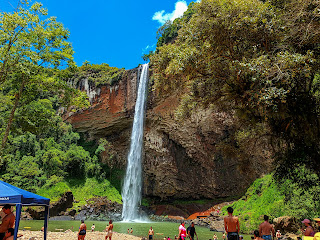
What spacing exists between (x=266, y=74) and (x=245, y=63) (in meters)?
0.72

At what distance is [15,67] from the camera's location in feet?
30.8

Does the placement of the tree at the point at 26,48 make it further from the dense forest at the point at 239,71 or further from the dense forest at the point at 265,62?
the dense forest at the point at 265,62

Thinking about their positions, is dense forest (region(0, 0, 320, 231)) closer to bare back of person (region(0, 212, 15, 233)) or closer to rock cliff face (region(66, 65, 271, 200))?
bare back of person (region(0, 212, 15, 233))

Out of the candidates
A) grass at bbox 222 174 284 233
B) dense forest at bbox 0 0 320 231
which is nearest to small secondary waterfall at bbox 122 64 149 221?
grass at bbox 222 174 284 233

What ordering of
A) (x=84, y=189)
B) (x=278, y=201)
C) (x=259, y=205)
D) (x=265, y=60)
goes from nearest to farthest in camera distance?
1. (x=265, y=60)
2. (x=278, y=201)
3. (x=259, y=205)
4. (x=84, y=189)

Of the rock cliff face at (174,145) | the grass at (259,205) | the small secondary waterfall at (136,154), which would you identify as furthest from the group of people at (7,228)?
the small secondary waterfall at (136,154)

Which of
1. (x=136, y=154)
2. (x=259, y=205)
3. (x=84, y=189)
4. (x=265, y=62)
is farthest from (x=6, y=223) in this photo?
(x=84, y=189)

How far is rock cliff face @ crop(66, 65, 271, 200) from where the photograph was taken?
23625mm

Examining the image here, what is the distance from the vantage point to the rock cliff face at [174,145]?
23.6 meters

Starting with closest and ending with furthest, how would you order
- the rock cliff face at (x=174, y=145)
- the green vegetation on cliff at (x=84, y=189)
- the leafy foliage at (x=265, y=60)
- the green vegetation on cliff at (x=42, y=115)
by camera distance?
the leafy foliage at (x=265, y=60)
the green vegetation on cliff at (x=42, y=115)
the rock cliff face at (x=174, y=145)
the green vegetation on cliff at (x=84, y=189)

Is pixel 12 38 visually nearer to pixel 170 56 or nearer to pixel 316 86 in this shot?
pixel 170 56

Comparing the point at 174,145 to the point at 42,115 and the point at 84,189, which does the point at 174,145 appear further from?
the point at 42,115

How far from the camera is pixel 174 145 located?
26578 mm

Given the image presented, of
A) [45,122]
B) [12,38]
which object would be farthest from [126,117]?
[12,38]
